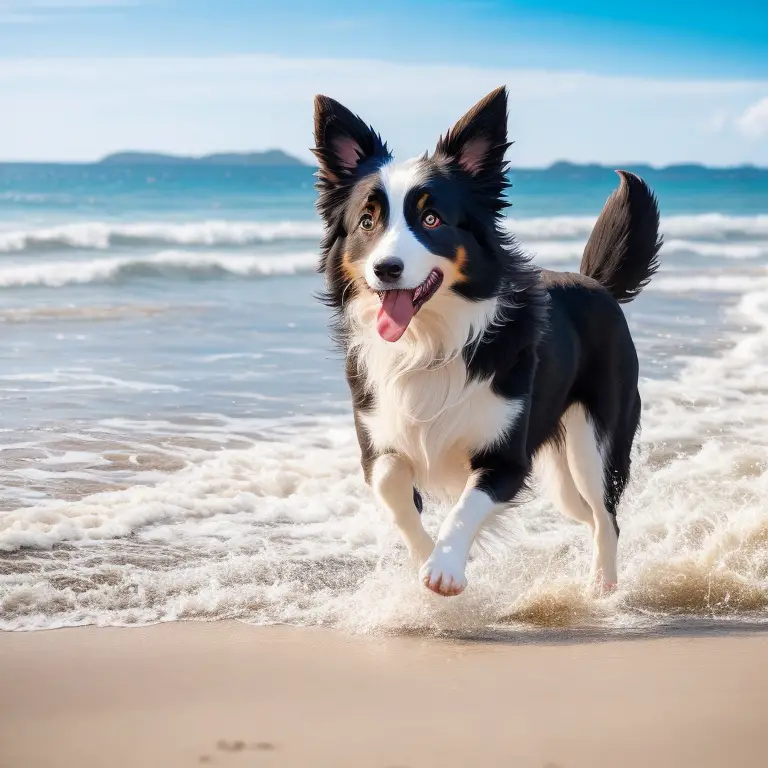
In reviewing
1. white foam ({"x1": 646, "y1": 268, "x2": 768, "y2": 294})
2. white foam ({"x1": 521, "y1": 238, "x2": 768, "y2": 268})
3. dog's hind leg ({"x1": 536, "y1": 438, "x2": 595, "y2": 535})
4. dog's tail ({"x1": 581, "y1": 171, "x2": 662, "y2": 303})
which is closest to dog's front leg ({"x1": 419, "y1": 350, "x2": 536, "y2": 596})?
dog's hind leg ({"x1": 536, "y1": 438, "x2": 595, "y2": 535})

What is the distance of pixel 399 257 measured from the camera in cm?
380

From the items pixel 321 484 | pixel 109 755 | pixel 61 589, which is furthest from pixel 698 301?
pixel 109 755

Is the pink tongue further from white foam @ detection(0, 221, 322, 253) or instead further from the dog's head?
white foam @ detection(0, 221, 322, 253)

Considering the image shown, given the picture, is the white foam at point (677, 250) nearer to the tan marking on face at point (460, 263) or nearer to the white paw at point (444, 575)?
the tan marking on face at point (460, 263)

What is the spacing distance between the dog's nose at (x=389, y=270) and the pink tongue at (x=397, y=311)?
14 cm

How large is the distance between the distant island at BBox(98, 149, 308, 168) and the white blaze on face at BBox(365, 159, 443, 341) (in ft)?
130

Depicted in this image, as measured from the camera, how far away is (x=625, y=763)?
297 centimetres

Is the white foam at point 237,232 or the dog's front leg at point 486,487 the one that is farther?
the white foam at point 237,232

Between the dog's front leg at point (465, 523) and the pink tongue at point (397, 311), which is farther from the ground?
the pink tongue at point (397, 311)

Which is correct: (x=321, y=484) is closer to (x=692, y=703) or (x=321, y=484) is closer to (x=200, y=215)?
(x=692, y=703)

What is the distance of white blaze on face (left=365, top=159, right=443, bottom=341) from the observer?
383cm

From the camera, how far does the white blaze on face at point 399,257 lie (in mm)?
3834

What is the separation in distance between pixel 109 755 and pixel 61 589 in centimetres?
148

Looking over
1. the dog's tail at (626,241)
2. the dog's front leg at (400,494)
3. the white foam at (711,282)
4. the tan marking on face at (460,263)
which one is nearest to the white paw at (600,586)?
the dog's front leg at (400,494)
